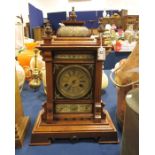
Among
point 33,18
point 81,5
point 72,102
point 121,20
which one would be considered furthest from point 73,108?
point 81,5

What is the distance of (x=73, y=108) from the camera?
808 millimetres

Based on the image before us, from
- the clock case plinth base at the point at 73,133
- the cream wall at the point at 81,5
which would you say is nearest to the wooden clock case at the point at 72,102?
the clock case plinth base at the point at 73,133

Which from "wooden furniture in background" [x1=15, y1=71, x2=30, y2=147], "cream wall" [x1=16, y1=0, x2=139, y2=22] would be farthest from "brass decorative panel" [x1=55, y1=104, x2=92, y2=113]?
"cream wall" [x1=16, y1=0, x2=139, y2=22]

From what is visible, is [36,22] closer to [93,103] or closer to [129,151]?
[93,103]

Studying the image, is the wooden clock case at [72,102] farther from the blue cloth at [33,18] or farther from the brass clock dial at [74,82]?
the blue cloth at [33,18]

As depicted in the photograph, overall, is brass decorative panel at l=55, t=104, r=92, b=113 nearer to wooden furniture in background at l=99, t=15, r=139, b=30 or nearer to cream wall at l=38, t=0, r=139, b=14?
wooden furniture in background at l=99, t=15, r=139, b=30

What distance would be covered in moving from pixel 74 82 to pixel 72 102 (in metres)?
0.07

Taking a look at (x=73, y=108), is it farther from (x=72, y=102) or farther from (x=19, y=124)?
(x=19, y=124)

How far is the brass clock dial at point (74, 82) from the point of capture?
0.78 meters

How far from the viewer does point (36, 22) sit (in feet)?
13.5

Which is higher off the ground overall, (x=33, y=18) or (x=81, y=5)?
(x=81, y=5)

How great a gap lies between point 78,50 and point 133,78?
20cm

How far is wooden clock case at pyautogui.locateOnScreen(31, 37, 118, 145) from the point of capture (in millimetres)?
752
